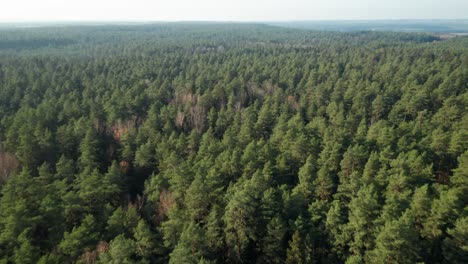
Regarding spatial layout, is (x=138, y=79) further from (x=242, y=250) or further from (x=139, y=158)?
(x=242, y=250)

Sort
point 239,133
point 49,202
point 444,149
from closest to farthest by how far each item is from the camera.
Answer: point 49,202, point 444,149, point 239,133

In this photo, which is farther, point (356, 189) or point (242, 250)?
point (356, 189)

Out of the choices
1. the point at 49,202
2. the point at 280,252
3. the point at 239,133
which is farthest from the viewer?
the point at 239,133

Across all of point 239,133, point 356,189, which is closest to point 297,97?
point 239,133

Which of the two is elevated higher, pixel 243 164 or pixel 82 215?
pixel 243 164

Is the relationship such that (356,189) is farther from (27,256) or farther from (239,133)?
(27,256)

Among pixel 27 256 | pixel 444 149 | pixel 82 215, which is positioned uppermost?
pixel 444 149
